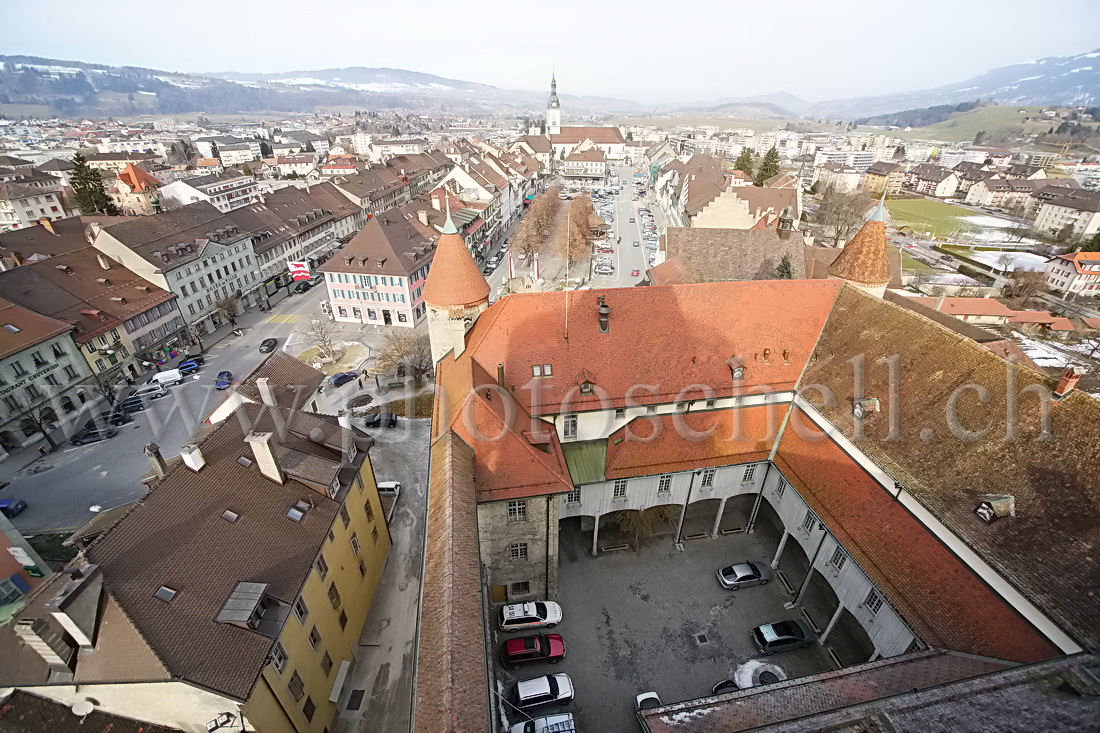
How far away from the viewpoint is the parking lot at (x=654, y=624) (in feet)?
68.9

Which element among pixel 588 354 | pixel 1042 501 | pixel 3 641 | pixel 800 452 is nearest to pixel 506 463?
pixel 588 354

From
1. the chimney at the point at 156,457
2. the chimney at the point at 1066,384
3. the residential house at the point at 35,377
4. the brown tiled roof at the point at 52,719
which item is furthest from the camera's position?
the residential house at the point at 35,377

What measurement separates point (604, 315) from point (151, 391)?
4273 centimetres

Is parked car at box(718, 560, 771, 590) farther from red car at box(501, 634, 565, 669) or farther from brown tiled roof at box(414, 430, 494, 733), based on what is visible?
brown tiled roof at box(414, 430, 494, 733)

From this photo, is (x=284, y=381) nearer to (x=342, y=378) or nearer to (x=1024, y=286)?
(x=342, y=378)

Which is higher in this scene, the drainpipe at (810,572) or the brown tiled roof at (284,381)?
the brown tiled roof at (284,381)

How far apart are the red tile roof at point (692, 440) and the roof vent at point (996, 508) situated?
9.54 metres

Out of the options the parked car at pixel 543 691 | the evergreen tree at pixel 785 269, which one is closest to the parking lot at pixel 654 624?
the parked car at pixel 543 691

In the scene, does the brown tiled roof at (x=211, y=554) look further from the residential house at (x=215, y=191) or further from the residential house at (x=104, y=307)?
the residential house at (x=215, y=191)

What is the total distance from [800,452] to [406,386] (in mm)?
31864

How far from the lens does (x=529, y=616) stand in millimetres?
22828

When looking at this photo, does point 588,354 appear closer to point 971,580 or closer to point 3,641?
point 971,580

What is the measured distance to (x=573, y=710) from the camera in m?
20.3

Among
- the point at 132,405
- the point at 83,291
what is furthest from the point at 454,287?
the point at 83,291
